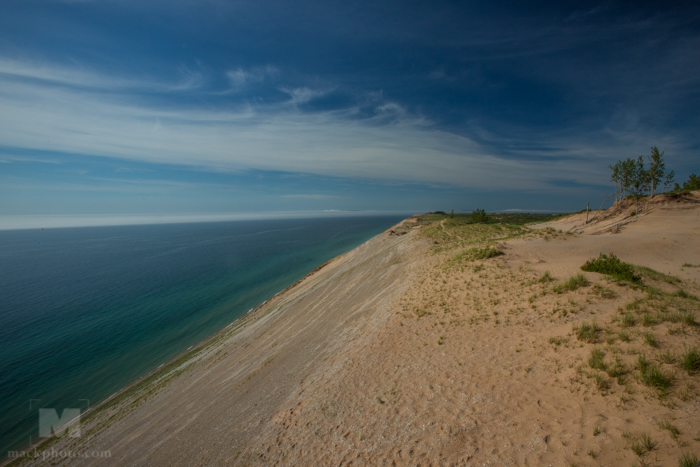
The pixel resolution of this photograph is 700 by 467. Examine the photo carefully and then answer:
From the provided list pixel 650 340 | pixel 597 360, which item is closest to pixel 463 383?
pixel 597 360

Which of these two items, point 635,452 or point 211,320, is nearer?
point 635,452

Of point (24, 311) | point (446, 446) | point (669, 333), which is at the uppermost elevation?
point (669, 333)

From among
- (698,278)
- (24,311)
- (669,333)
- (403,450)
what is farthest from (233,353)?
(24,311)

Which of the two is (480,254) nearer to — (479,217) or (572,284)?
(572,284)

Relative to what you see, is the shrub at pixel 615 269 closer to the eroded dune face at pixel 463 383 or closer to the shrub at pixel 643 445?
the eroded dune face at pixel 463 383

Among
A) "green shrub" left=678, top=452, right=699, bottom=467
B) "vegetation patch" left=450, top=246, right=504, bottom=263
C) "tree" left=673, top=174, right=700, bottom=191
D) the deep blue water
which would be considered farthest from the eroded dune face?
"tree" left=673, top=174, right=700, bottom=191

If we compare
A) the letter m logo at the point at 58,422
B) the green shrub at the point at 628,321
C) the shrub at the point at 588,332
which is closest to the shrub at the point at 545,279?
the green shrub at the point at 628,321

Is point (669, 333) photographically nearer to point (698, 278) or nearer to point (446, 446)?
point (446, 446)
